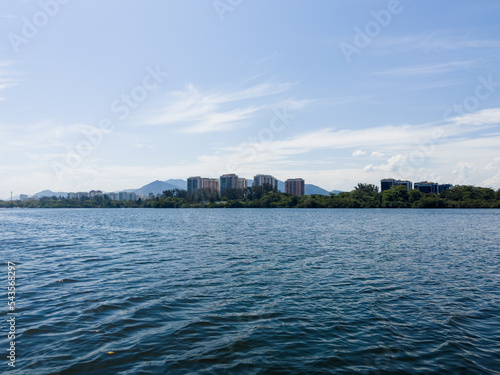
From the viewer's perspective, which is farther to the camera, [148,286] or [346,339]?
[148,286]

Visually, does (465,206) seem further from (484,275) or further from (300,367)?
(300,367)

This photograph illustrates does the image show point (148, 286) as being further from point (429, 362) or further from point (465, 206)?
point (465, 206)

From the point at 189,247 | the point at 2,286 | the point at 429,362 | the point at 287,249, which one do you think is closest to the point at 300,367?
the point at 429,362

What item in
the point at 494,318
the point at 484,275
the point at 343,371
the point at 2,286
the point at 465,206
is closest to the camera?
the point at 343,371

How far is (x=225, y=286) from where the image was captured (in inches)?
713

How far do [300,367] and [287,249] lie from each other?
23360 millimetres

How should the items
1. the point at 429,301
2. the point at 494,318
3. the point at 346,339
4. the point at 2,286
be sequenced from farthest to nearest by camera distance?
1. the point at 2,286
2. the point at 429,301
3. the point at 494,318
4. the point at 346,339

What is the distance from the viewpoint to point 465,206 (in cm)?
18712

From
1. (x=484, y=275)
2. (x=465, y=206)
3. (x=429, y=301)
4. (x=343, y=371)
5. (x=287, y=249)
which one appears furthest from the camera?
(x=465, y=206)

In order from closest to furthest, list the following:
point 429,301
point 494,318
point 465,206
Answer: point 494,318 < point 429,301 < point 465,206

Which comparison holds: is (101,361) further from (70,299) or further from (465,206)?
(465,206)

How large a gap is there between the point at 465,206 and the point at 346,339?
212m

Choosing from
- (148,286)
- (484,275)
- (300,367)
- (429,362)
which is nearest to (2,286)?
(148,286)

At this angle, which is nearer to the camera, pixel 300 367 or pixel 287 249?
pixel 300 367
